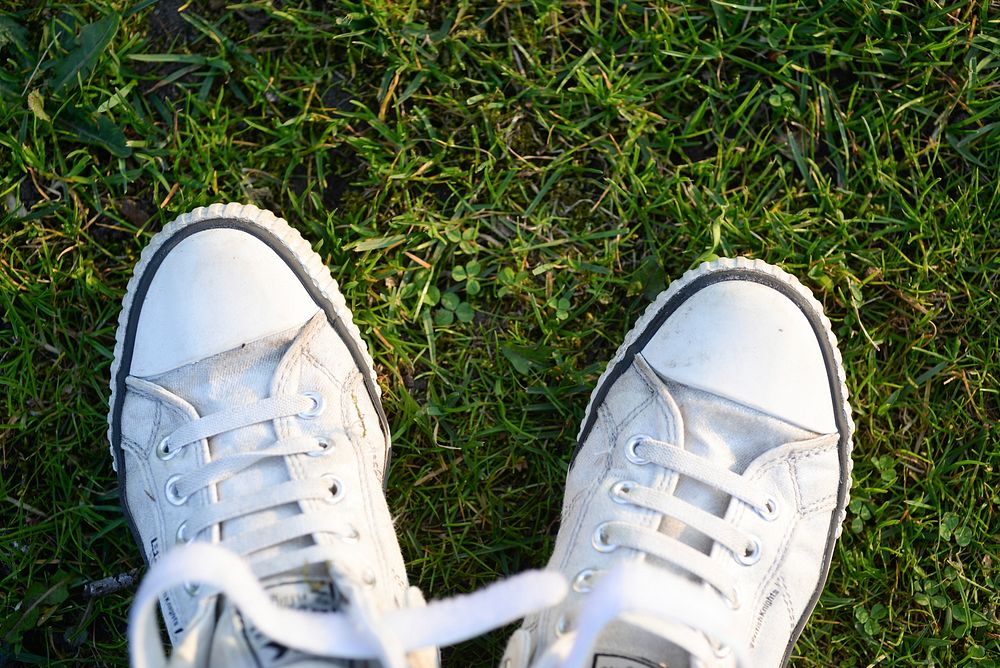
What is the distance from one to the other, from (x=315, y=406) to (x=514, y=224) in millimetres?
747

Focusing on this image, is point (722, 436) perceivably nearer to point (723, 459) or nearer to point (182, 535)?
point (723, 459)

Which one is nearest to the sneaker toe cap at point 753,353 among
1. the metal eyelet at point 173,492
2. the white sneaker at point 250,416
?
the white sneaker at point 250,416

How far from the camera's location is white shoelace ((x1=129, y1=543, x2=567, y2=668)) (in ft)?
4.33

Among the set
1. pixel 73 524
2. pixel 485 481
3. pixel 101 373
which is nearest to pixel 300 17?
pixel 101 373

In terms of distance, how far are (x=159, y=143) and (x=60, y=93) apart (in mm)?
303

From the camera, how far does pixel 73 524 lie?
2191 mm

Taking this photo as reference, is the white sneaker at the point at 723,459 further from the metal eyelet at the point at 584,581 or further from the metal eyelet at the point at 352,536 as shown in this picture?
the metal eyelet at the point at 352,536

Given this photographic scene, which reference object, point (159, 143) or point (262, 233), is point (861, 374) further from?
point (159, 143)

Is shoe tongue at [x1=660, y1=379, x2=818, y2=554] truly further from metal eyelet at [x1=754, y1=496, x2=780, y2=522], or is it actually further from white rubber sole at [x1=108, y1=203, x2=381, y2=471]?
white rubber sole at [x1=108, y1=203, x2=381, y2=471]

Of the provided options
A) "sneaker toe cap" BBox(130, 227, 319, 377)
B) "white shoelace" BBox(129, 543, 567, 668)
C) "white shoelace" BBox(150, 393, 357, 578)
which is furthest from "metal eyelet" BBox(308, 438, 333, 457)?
"white shoelace" BBox(129, 543, 567, 668)

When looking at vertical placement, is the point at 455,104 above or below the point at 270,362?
above

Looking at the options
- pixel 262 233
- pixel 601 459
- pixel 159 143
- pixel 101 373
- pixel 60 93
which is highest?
pixel 60 93

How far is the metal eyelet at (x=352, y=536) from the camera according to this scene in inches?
74.6

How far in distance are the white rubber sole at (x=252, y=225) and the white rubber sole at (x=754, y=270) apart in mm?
700
